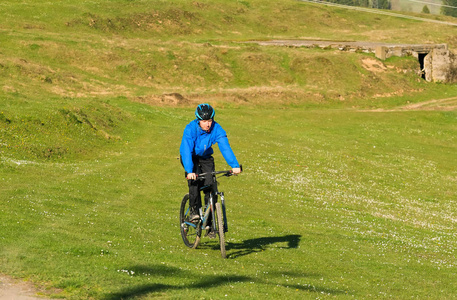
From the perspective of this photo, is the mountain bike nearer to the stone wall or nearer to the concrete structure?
the concrete structure

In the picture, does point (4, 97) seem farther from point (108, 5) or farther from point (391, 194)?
point (108, 5)

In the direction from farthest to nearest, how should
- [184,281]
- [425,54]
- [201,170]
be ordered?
[425,54]
[201,170]
[184,281]

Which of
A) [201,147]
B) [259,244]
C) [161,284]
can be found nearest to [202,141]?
[201,147]

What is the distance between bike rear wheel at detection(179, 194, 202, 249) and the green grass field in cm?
45

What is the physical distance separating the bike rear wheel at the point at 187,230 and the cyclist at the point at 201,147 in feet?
2.92

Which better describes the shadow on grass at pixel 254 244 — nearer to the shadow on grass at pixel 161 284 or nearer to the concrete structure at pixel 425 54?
the shadow on grass at pixel 161 284

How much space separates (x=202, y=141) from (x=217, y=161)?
22678 millimetres

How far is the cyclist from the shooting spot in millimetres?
13570

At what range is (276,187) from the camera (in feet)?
101

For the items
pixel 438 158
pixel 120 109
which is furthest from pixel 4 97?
pixel 438 158

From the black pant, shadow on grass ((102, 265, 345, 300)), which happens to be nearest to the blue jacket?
Answer: the black pant

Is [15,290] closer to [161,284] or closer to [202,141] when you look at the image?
[161,284]

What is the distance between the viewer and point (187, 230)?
15258 millimetres

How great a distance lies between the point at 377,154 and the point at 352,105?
23.1 m
